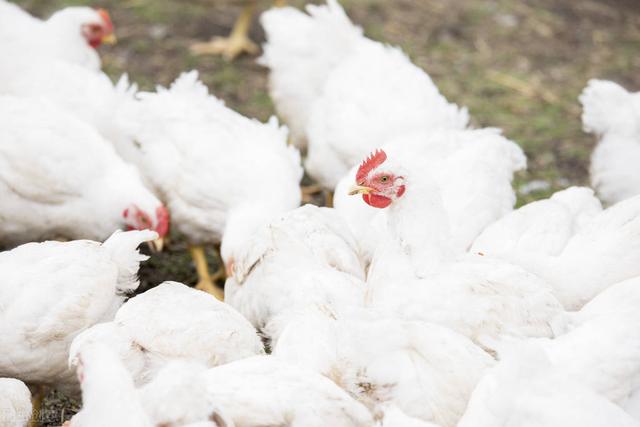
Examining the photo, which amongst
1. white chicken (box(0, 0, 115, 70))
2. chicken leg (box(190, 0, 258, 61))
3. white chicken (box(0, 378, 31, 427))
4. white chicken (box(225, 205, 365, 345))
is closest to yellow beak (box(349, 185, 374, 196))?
white chicken (box(225, 205, 365, 345))

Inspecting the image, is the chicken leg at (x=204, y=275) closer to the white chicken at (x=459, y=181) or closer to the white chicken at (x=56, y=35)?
the white chicken at (x=459, y=181)

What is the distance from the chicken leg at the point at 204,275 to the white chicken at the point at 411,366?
4.83ft

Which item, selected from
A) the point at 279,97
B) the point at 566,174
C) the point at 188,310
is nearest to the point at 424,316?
the point at 188,310

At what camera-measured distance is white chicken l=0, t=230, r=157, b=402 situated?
2564 mm

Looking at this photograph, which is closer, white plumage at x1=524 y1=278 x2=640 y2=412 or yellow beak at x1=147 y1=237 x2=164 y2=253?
white plumage at x1=524 y1=278 x2=640 y2=412

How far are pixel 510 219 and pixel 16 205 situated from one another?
6.54ft

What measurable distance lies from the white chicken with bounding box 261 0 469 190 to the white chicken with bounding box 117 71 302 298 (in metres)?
0.27

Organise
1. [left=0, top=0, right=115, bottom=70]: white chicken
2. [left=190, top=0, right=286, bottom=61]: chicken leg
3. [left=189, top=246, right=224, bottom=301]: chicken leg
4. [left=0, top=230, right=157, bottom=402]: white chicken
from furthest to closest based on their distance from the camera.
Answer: [left=190, top=0, right=286, bottom=61]: chicken leg
[left=0, top=0, right=115, bottom=70]: white chicken
[left=189, top=246, right=224, bottom=301]: chicken leg
[left=0, top=230, right=157, bottom=402]: white chicken

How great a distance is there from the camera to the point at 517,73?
582 centimetres

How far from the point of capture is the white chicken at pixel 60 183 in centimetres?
335

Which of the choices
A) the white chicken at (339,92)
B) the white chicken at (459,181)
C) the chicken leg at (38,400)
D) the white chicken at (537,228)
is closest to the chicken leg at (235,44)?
the white chicken at (339,92)

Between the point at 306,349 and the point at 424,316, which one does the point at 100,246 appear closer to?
the point at 306,349

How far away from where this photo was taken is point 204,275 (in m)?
3.76

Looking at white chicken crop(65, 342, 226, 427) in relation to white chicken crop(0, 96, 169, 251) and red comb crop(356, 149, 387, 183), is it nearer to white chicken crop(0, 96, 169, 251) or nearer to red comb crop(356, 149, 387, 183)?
red comb crop(356, 149, 387, 183)
